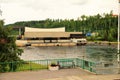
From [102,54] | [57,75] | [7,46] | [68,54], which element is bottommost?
[68,54]

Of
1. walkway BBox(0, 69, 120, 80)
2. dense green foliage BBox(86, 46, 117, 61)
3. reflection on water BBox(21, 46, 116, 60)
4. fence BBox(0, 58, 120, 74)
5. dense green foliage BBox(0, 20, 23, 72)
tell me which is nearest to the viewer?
walkway BBox(0, 69, 120, 80)

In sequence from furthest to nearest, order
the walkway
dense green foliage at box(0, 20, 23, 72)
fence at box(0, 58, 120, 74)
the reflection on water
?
the reflection on water < dense green foliage at box(0, 20, 23, 72) < fence at box(0, 58, 120, 74) < the walkway

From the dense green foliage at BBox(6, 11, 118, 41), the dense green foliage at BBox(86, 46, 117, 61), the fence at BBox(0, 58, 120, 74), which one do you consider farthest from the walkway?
the dense green foliage at BBox(6, 11, 118, 41)

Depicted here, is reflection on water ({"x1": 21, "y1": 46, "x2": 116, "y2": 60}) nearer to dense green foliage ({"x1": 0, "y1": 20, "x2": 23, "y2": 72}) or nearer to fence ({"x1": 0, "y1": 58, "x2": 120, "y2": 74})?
dense green foliage ({"x1": 0, "y1": 20, "x2": 23, "y2": 72})

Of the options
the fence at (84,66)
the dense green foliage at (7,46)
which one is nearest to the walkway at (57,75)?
the fence at (84,66)

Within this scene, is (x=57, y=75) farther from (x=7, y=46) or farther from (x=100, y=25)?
(x=100, y=25)

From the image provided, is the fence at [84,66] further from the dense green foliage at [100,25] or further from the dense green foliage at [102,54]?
the dense green foliage at [100,25]

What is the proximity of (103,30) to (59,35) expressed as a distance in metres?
32.2

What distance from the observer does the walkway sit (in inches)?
985

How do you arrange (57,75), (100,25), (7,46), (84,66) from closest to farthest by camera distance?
(57,75), (84,66), (7,46), (100,25)

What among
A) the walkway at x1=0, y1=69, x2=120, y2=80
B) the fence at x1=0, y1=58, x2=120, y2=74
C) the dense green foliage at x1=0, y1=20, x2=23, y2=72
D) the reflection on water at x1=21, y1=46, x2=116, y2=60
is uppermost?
the dense green foliage at x1=0, y1=20, x2=23, y2=72

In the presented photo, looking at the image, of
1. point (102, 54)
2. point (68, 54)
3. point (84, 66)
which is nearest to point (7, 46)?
point (84, 66)

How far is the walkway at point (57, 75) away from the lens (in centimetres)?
2502

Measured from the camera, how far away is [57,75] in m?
26.9
